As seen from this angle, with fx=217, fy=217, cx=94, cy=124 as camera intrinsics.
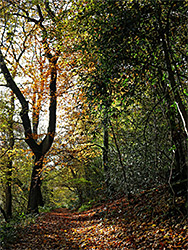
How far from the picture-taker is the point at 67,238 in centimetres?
693

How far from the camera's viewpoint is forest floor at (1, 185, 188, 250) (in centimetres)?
450

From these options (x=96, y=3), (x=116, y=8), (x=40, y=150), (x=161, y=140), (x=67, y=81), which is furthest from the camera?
(x=67, y=81)

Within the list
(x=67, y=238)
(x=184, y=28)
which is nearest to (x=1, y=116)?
(x=67, y=238)

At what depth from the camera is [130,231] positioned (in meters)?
5.52

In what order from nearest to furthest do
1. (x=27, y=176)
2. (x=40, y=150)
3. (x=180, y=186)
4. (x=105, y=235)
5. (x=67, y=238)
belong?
(x=180, y=186) < (x=105, y=235) < (x=67, y=238) < (x=40, y=150) < (x=27, y=176)

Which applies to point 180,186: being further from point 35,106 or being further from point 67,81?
point 35,106

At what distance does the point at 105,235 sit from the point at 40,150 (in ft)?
17.2

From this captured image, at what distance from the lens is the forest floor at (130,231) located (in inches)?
177

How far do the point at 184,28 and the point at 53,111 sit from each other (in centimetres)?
756

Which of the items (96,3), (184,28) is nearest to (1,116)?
(96,3)

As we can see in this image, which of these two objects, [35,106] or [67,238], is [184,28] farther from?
[35,106]

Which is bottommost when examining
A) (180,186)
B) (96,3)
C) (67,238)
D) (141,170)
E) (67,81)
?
(67,238)

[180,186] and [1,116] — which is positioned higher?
Answer: [1,116]

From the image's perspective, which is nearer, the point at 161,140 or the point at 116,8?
the point at 116,8
